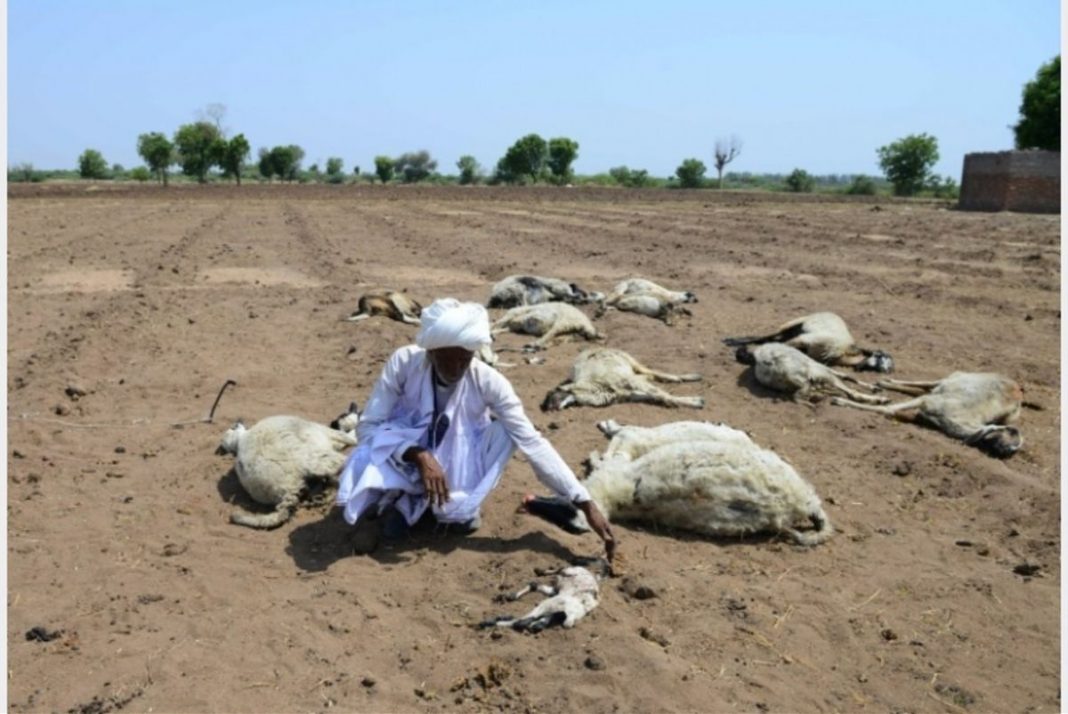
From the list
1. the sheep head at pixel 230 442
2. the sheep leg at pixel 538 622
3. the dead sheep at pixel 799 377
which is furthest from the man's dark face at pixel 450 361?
the dead sheep at pixel 799 377

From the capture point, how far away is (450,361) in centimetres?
485

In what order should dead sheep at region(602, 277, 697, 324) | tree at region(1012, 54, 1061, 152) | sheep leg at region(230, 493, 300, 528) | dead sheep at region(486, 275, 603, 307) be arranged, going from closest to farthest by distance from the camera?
sheep leg at region(230, 493, 300, 528) < dead sheep at region(602, 277, 697, 324) < dead sheep at region(486, 275, 603, 307) < tree at region(1012, 54, 1061, 152)

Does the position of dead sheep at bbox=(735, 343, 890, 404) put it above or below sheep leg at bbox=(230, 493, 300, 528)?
above

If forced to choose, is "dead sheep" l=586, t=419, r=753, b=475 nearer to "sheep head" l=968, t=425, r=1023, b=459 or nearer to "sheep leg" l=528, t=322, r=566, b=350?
"sheep head" l=968, t=425, r=1023, b=459

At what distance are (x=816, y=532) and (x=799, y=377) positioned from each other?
2707 mm

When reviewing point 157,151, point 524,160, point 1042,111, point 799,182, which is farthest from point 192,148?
point 1042,111

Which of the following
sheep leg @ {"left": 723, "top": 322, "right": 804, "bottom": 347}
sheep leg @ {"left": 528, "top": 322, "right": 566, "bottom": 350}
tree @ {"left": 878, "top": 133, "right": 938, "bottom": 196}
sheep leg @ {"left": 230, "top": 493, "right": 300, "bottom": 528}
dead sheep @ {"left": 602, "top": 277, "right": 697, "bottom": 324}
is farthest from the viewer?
tree @ {"left": 878, "top": 133, "right": 938, "bottom": 196}

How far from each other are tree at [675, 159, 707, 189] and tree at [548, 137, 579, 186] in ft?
28.6

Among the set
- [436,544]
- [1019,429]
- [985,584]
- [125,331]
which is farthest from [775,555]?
[125,331]

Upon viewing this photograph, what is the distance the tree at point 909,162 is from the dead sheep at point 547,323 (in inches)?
2125

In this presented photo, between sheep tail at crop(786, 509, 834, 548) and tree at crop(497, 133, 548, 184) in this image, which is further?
tree at crop(497, 133, 548, 184)

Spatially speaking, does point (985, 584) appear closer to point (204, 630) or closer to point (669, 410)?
point (669, 410)

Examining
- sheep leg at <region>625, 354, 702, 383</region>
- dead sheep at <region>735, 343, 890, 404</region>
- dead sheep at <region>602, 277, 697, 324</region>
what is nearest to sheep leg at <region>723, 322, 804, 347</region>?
dead sheep at <region>735, 343, 890, 404</region>

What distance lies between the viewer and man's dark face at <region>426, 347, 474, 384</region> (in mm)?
4793
